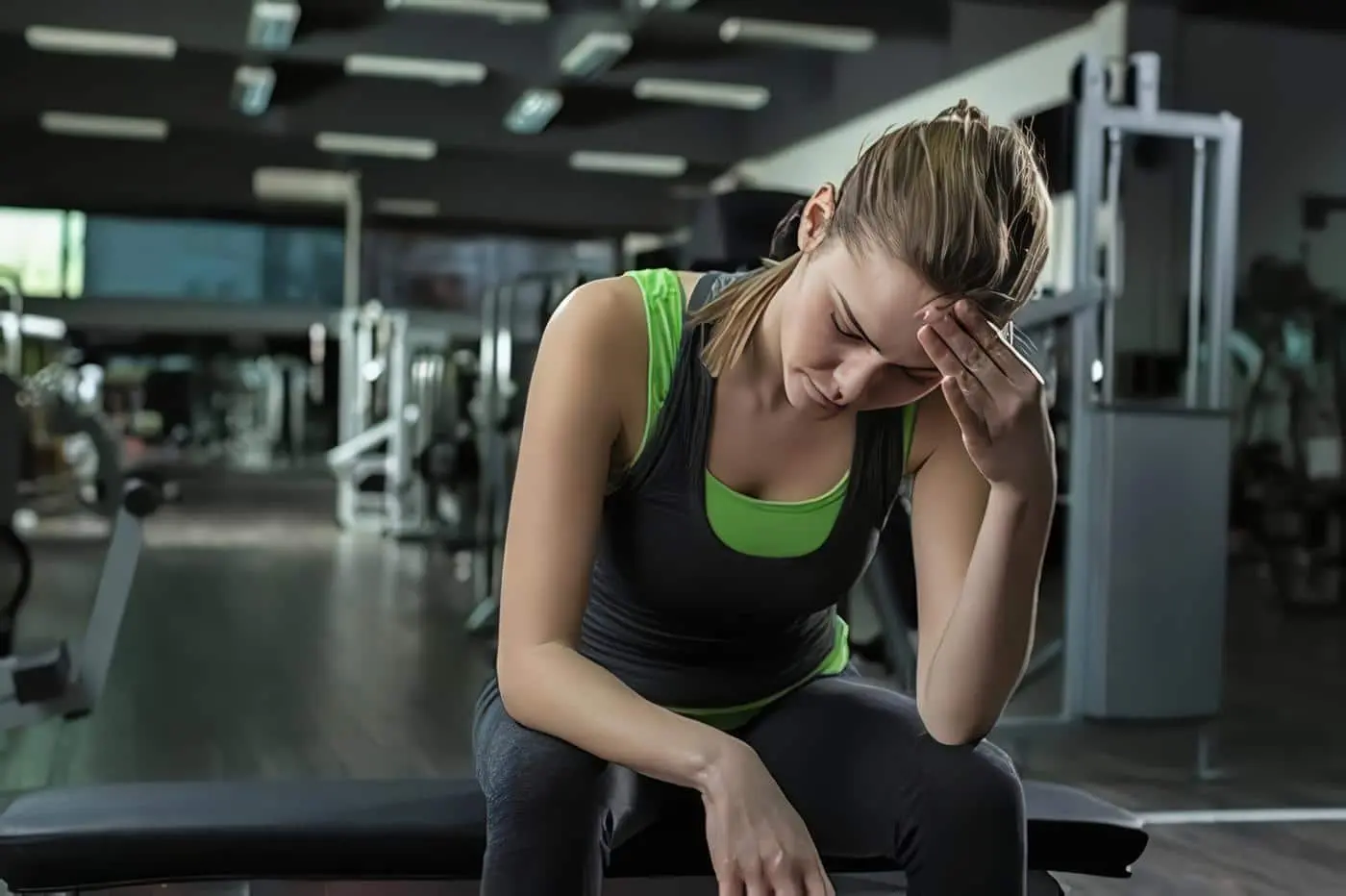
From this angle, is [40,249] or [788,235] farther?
[40,249]

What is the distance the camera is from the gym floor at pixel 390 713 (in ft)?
6.84

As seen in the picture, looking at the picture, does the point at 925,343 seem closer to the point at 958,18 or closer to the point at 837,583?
the point at 837,583

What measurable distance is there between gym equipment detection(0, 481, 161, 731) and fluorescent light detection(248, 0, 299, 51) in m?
4.22

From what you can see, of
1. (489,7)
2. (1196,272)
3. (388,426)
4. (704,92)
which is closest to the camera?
(1196,272)

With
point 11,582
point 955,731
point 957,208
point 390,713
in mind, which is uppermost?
point 957,208

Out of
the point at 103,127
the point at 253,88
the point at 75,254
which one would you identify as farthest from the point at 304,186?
the point at 253,88

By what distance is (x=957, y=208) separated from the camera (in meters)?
0.87

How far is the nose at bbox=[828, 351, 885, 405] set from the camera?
92cm

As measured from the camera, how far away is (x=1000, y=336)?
2.97ft

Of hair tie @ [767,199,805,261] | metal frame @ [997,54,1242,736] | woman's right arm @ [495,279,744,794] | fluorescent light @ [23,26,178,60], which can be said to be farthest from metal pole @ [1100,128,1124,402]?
fluorescent light @ [23,26,178,60]

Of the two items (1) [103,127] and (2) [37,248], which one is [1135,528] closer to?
(1) [103,127]

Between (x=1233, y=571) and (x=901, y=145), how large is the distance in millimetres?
4647

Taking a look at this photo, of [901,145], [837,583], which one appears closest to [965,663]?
[837,583]

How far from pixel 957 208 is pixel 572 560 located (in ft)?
1.16
